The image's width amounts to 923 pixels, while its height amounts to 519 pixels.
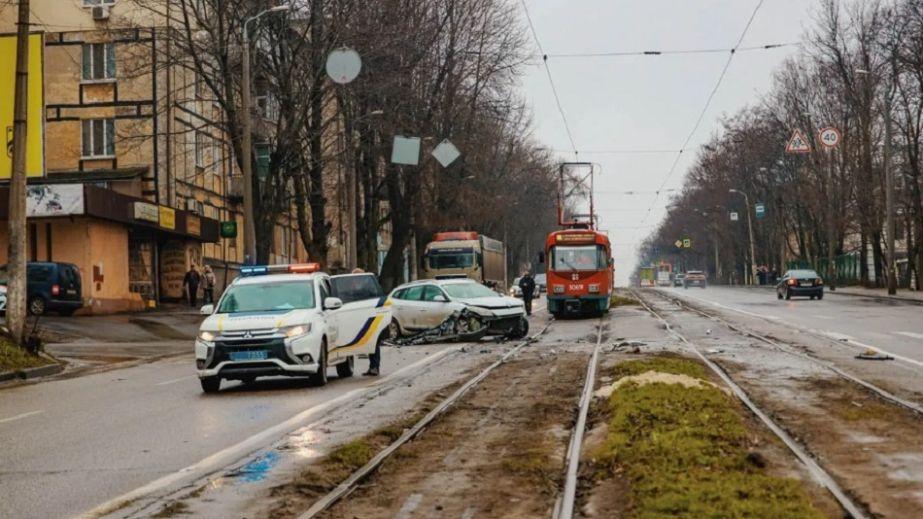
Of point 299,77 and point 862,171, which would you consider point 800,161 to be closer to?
point 862,171

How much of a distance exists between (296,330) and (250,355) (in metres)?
0.68

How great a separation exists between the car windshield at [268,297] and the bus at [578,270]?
2378 centimetres

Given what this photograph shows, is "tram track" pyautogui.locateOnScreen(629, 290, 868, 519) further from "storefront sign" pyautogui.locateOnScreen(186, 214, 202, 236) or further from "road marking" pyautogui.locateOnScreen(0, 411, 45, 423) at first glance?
"storefront sign" pyautogui.locateOnScreen(186, 214, 202, 236)

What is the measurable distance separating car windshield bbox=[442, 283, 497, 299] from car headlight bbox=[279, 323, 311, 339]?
41.7ft

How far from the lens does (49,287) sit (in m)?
38.2

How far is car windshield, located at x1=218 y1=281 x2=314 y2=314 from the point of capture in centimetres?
1803

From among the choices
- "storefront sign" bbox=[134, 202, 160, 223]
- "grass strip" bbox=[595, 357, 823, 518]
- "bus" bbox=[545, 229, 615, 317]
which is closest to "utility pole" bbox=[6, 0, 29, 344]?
"grass strip" bbox=[595, 357, 823, 518]

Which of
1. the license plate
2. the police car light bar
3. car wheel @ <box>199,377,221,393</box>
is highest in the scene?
the police car light bar

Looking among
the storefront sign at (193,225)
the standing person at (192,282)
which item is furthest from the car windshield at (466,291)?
the storefront sign at (193,225)

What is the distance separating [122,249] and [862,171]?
1404 inches

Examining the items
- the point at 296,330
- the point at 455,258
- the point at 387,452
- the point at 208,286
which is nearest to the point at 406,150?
the point at 208,286

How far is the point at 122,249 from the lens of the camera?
4450 centimetres

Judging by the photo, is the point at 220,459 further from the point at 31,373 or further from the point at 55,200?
the point at 55,200

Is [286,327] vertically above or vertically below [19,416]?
above
